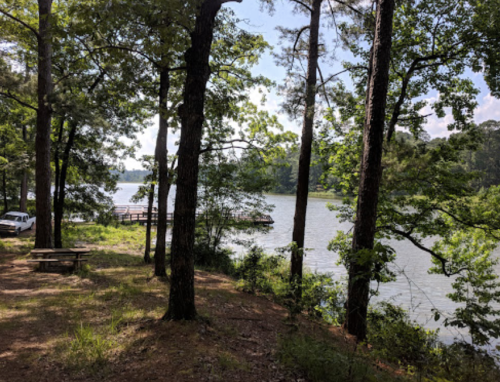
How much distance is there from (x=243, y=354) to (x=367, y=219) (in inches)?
121

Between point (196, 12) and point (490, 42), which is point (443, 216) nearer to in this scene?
point (490, 42)

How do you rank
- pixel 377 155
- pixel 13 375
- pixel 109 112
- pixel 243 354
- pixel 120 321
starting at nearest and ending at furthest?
pixel 13 375 < pixel 243 354 < pixel 120 321 < pixel 377 155 < pixel 109 112

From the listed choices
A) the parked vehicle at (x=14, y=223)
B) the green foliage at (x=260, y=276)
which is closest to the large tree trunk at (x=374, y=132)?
the green foliage at (x=260, y=276)

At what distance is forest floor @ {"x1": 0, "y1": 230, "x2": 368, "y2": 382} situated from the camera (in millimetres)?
3422

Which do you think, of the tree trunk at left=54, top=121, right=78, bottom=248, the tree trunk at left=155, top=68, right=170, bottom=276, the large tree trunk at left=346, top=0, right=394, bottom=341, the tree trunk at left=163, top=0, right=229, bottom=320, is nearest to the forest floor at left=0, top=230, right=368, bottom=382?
the tree trunk at left=163, top=0, right=229, bottom=320

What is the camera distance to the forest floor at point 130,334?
3422 millimetres

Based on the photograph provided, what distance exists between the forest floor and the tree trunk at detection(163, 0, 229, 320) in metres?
0.43

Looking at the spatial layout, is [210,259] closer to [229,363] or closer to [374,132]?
[229,363]

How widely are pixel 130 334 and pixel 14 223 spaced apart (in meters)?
17.1

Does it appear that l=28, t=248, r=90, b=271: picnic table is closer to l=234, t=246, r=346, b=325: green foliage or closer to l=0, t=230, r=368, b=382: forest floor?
l=0, t=230, r=368, b=382: forest floor

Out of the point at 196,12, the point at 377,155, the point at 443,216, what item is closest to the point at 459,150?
the point at 443,216

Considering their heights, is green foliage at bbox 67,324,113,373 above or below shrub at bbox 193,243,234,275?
above

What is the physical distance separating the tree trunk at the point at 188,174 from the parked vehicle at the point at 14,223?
16.7 metres

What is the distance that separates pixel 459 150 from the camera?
820 cm
